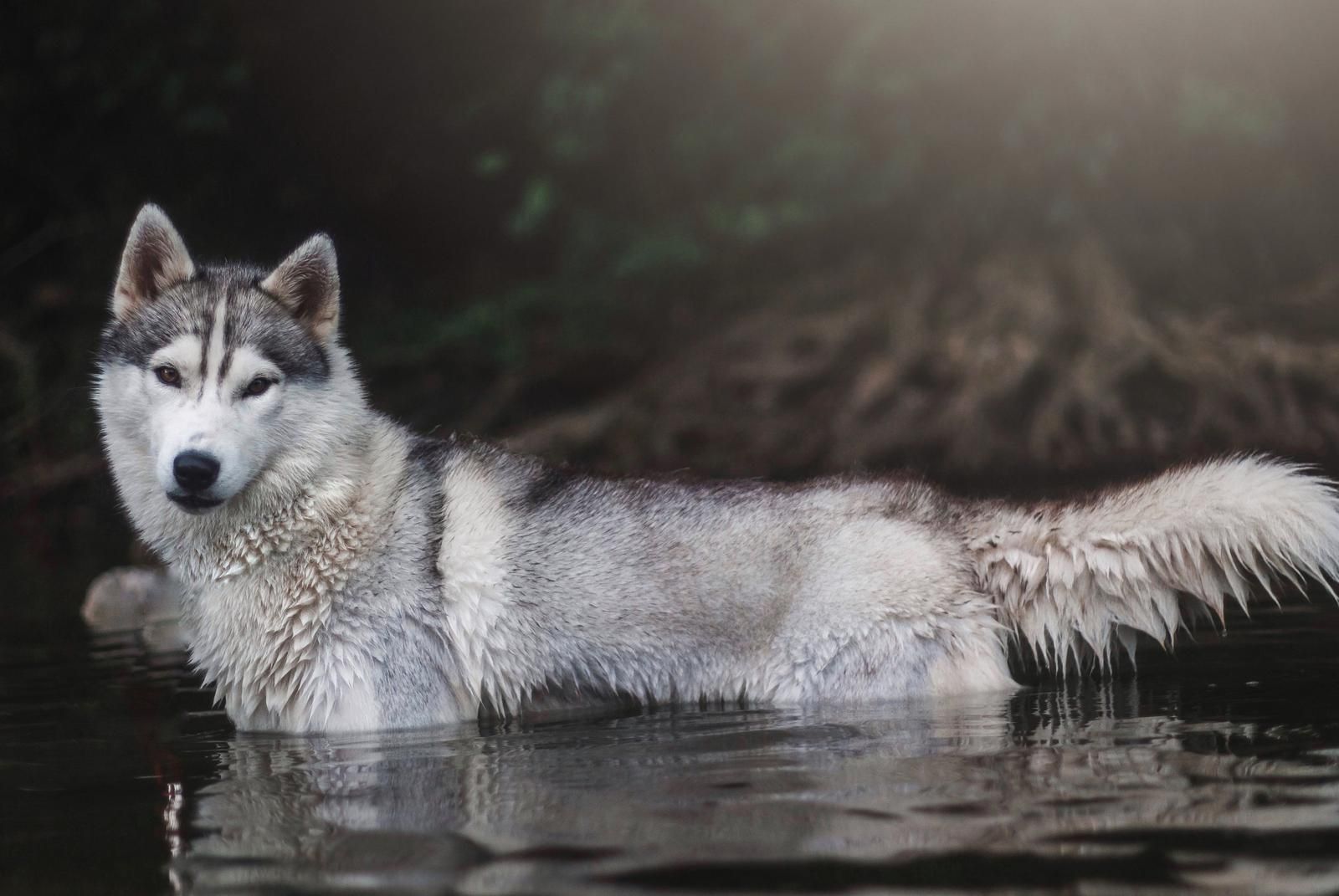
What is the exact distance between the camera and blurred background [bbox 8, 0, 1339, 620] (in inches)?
472

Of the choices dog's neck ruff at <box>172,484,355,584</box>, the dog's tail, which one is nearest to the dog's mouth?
dog's neck ruff at <box>172,484,355,584</box>

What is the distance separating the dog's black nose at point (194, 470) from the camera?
4574 mm

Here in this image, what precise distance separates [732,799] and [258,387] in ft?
8.24

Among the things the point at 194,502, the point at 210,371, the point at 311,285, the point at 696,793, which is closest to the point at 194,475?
the point at 194,502

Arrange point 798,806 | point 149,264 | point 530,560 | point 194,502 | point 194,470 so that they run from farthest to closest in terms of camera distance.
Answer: point 149,264 → point 530,560 → point 194,502 → point 194,470 → point 798,806

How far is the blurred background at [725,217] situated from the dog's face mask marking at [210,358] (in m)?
6.44

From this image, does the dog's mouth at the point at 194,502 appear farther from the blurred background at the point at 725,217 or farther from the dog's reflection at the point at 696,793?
the blurred background at the point at 725,217

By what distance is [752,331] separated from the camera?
13383mm

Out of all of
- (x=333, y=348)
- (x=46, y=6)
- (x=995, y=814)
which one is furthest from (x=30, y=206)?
(x=995, y=814)

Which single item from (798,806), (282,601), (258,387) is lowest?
(798,806)

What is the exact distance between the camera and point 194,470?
4598 mm

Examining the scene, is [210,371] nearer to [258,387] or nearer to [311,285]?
[258,387]

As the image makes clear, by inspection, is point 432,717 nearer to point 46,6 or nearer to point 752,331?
point 752,331

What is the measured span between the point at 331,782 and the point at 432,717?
1.05 metres
